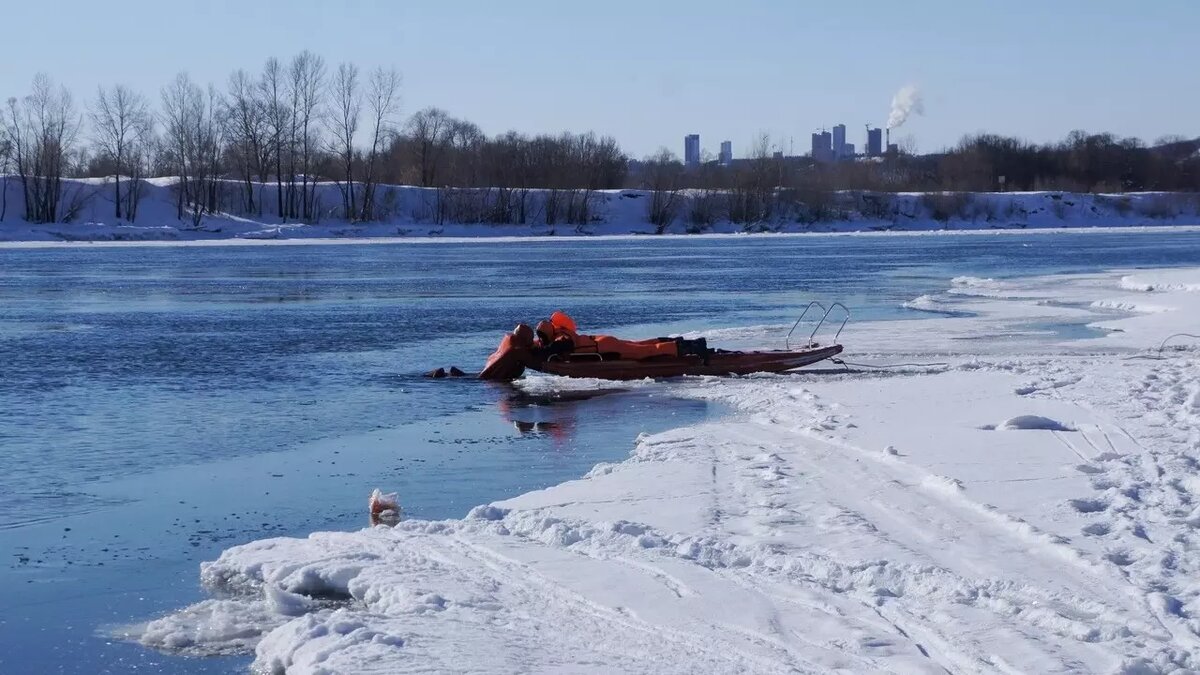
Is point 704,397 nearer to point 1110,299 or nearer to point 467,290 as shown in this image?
point 1110,299

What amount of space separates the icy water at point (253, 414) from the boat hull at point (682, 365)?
82cm

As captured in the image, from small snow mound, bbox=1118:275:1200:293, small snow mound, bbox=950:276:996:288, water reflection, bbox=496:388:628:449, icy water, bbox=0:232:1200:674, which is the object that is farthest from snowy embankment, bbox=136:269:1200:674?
small snow mound, bbox=950:276:996:288

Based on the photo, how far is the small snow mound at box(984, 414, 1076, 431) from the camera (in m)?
11.9

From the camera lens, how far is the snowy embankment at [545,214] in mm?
79688

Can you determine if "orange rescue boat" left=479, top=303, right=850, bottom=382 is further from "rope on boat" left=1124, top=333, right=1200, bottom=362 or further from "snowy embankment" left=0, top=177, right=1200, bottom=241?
"snowy embankment" left=0, top=177, right=1200, bottom=241

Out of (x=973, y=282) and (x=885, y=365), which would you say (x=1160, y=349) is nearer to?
(x=885, y=365)

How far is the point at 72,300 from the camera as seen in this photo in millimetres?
32438

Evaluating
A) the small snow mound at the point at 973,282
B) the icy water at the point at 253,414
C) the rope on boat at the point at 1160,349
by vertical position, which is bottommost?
the icy water at the point at 253,414

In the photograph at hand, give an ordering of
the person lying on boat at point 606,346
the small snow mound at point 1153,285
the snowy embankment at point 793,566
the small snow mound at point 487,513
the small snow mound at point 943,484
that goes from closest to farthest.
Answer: the snowy embankment at point 793,566, the small snow mound at point 487,513, the small snow mound at point 943,484, the person lying on boat at point 606,346, the small snow mound at point 1153,285

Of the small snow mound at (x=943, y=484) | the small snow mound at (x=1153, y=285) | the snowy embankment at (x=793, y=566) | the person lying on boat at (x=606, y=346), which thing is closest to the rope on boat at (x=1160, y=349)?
the snowy embankment at (x=793, y=566)

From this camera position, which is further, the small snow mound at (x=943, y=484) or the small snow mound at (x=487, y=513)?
the small snow mound at (x=943, y=484)

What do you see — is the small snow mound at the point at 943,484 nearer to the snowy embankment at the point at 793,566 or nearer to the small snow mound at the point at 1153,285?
the snowy embankment at the point at 793,566

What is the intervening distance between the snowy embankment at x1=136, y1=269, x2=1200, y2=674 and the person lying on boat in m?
5.04

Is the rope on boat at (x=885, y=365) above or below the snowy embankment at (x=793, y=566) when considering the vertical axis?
above
